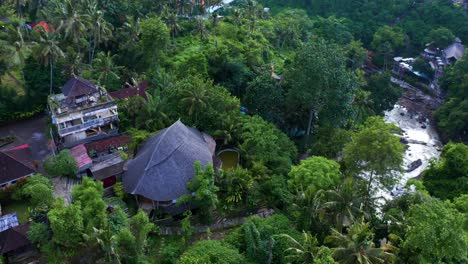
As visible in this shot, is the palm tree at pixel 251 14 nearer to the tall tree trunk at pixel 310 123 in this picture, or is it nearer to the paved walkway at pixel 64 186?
the tall tree trunk at pixel 310 123

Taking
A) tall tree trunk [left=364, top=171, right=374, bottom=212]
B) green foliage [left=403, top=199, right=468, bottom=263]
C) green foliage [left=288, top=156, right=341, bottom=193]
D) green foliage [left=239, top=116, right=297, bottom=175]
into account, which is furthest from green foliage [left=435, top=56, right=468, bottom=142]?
green foliage [left=403, top=199, right=468, bottom=263]

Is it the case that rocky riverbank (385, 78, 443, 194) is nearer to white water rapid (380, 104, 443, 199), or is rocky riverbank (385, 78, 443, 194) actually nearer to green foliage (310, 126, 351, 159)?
white water rapid (380, 104, 443, 199)

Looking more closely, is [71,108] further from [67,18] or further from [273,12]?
[273,12]

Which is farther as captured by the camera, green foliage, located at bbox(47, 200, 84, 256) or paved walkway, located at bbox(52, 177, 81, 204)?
paved walkway, located at bbox(52, 177, 81, 204)

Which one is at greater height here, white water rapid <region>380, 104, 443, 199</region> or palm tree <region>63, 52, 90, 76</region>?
palm tree <region>63, 52, 90, 76</region>

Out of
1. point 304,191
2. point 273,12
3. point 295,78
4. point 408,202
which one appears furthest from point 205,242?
point 273,12

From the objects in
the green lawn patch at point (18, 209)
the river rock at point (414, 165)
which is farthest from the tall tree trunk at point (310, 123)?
the green lawn patch at point (18, 209)

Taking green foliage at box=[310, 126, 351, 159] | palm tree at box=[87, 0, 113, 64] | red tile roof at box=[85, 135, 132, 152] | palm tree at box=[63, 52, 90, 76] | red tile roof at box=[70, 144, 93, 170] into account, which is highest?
palm tree at box=[87, 0, 113, 64]
